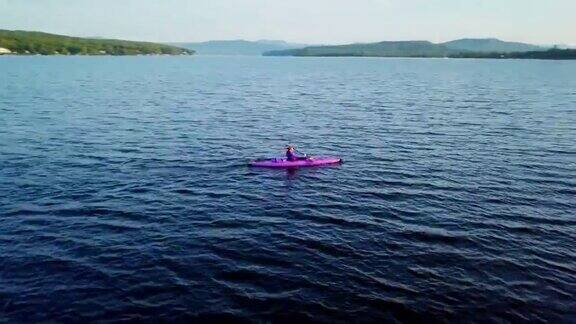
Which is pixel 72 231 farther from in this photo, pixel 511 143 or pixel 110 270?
pixel 511 143

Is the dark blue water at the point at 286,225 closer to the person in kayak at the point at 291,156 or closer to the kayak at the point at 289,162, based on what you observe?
the kayak at the point at 289,162

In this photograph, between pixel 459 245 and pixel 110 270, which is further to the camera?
pixel 459 245

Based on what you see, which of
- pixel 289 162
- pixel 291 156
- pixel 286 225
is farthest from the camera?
pixel 291 156

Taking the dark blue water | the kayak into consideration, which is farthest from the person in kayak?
the dark blue water

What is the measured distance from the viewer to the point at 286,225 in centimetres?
3456

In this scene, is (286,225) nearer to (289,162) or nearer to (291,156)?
(289,162)

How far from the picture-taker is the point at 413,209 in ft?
123

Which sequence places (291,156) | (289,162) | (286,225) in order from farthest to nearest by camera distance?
(291,156) → (289,162) → (286,225)

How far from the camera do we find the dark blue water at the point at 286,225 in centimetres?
2486

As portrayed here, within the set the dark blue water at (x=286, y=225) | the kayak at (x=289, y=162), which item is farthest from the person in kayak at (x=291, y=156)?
the dark blue water at (x=286, y=225)

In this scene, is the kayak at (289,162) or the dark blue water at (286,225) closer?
the dark blue water at (286,225)

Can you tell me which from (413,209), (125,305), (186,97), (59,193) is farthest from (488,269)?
(186,97)

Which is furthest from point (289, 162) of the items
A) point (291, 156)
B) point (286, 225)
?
point (286, 225)

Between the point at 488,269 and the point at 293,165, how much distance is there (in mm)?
24374
